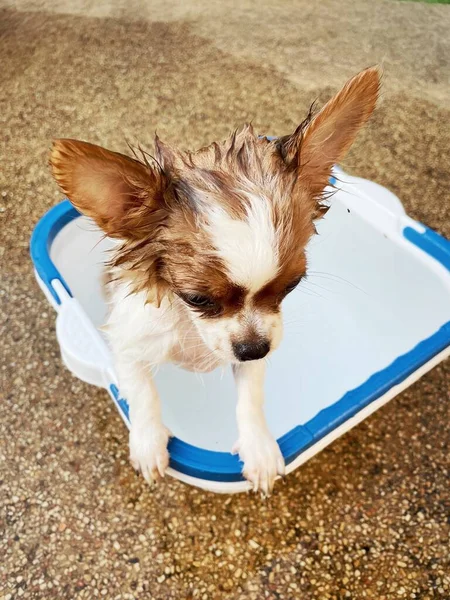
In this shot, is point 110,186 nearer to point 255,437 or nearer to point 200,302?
point 200,302

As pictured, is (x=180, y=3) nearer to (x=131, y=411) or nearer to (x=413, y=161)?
(x=413, y=161)

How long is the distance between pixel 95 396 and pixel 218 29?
3.81 meters

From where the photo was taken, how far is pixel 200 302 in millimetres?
1771

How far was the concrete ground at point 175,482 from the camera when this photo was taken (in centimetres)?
242

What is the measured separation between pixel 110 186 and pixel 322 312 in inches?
79.1

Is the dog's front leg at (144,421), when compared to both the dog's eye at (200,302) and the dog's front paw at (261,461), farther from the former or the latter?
the dog's eye at (200,302)

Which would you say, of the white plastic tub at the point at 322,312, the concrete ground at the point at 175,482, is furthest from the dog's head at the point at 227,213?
the concrete ground at the point at 175,482

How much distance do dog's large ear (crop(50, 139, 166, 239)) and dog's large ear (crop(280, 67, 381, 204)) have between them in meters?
0.43

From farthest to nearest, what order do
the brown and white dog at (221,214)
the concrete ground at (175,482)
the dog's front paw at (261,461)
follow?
the concrete ground at (175,482)
the dog's front paw at (261,461)
the brown and white dog at (221,214)

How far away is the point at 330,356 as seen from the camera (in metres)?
3.21

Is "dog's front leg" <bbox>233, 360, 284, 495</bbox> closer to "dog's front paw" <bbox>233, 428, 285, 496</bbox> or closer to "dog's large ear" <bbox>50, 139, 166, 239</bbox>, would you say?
"dog's front paw" <bbox>233, 428, 285, 496</bbox>

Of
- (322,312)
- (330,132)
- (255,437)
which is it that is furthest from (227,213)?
(322,312)

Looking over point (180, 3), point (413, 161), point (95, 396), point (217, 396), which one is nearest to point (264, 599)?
point (217, 396)

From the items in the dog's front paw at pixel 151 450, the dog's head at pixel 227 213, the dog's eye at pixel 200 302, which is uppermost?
the dog's head at pixel 227 213
